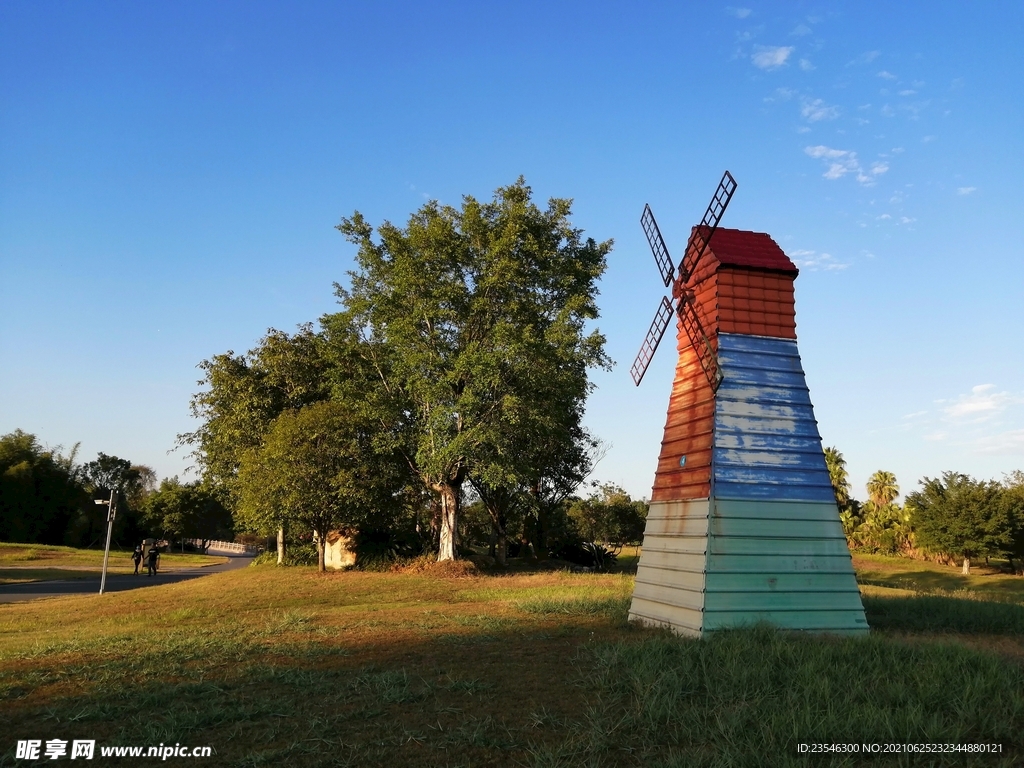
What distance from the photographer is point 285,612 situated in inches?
652

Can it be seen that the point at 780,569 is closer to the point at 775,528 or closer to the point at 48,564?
the point at 775,528

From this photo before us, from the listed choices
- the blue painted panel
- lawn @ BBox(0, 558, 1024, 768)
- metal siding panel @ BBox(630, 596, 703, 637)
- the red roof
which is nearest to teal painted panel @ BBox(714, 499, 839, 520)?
the blue painted panel

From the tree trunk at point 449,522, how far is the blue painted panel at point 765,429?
19.0m

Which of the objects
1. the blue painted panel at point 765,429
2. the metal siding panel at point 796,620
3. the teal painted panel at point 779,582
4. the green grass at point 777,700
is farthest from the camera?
the blue painted panel at point 765,429

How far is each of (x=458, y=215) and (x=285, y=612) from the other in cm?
1964

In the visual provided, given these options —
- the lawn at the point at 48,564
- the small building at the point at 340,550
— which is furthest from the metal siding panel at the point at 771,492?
the lawn at the point at 48,564

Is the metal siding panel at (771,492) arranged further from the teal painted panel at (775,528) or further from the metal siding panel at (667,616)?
the metal siding panel at (667,616)

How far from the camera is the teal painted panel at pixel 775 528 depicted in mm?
12344

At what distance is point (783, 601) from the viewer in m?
12.3

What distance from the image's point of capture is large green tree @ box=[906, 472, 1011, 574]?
47188mm

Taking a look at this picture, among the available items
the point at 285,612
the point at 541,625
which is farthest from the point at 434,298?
the point at 541,625

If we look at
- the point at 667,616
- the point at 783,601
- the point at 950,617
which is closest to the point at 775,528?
the point at 783,601

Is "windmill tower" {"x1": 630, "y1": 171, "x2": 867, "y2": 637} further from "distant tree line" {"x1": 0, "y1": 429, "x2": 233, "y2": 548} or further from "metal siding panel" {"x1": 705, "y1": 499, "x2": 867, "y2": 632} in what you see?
"distant tree line" {"x1": 0, "y1": 429, "x2": 233, "y2": 548}

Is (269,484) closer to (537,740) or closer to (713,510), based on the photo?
(713,510)
